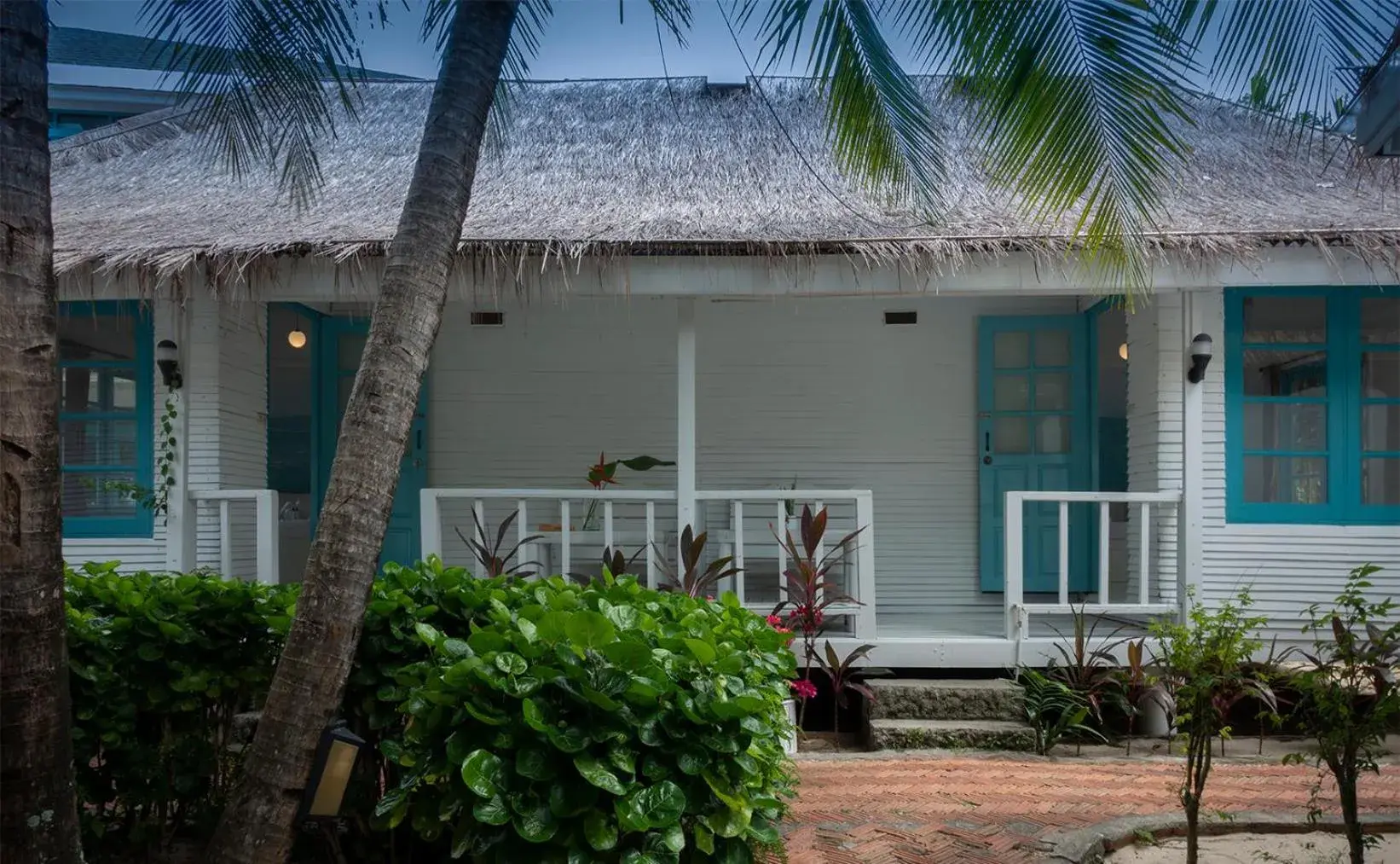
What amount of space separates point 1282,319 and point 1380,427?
0.93 m

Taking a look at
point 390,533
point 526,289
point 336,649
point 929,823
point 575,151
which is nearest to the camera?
point 336,649

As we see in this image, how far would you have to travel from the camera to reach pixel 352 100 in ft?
27.6

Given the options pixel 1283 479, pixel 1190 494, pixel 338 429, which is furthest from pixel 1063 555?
pixel 338 429

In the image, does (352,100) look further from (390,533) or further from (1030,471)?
(1030,471)

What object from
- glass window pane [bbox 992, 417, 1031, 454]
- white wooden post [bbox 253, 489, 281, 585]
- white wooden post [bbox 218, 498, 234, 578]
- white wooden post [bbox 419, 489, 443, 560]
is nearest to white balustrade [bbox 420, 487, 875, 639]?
white wooden post [bbox 419, 489, 443, 560]

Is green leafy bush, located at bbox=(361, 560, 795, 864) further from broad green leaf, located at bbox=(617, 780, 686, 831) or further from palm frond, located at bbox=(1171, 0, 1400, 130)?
palm frond, located at bbox=(1171, 0, 1400, 130)

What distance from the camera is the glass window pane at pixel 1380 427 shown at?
608cm

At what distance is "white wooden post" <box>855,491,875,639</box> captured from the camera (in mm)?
5719

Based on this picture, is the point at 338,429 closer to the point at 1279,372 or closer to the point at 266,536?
the point at 266,536

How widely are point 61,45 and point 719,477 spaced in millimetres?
5330

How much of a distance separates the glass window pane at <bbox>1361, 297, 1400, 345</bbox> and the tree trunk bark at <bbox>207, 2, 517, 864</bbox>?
5.94 m

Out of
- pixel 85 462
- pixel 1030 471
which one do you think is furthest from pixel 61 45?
pixel 1030 471

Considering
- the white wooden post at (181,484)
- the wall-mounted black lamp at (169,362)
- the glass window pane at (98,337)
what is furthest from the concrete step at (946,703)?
the glass window pane at (98,337)

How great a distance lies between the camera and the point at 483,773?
2.11 metres
